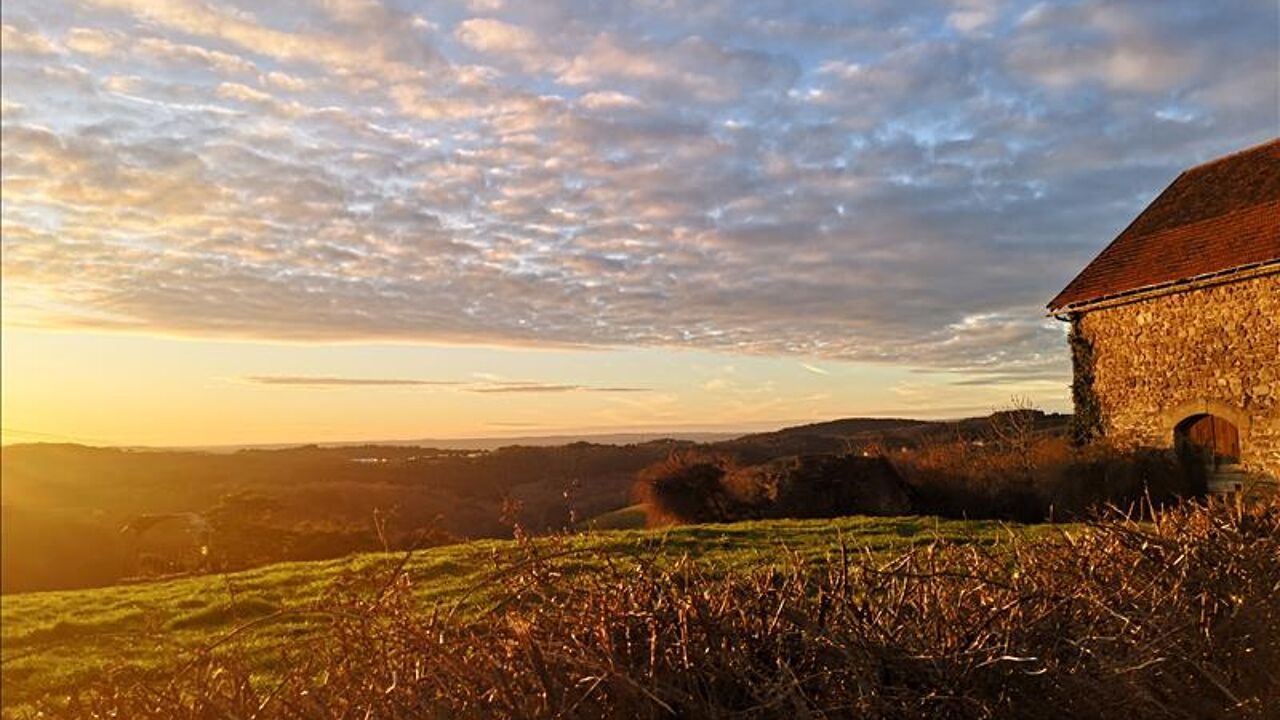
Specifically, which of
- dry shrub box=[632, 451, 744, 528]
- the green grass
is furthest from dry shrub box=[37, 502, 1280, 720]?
dry shrub box=[632, 451, 744, 528]

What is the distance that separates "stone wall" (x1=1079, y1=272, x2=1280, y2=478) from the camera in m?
17.6

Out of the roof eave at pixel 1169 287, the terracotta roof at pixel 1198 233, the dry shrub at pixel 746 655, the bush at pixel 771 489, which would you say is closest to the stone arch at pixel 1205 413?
the roof eave at pixel 1169 287

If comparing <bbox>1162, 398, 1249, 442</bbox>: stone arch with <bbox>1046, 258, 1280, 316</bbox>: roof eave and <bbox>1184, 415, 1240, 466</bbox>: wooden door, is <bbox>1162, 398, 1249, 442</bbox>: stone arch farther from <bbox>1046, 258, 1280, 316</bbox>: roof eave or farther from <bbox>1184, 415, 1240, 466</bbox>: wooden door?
<bbox>1046, 258, 1280, 316</bbox>: roof eave

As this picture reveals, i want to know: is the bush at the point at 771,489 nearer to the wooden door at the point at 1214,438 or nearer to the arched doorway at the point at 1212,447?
the arched doorway at the point at 1212,447

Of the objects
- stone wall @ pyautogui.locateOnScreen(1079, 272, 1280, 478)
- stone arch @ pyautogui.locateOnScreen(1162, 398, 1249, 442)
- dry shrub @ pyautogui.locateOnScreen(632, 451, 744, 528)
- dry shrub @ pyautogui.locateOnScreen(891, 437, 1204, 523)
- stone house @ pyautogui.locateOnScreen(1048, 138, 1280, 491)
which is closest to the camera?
stone wall @ pyautogui.locateOnScreen(1079, 272, 1280, 478)

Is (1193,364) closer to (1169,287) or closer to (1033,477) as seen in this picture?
(1169,287)

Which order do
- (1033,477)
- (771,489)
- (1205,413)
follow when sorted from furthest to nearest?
(771,489), (1033,477), (1205,413)

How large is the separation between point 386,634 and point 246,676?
0.39m

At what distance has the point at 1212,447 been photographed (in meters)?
19.1

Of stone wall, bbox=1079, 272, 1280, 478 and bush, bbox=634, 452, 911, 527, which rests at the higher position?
stone wall, bbox=1079, 272, 1280, 478

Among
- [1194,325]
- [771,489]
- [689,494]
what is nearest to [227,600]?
[689,494]

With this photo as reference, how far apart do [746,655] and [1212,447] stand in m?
20.5

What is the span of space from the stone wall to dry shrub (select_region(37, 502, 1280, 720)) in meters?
17.1

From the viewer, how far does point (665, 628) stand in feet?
8.00
